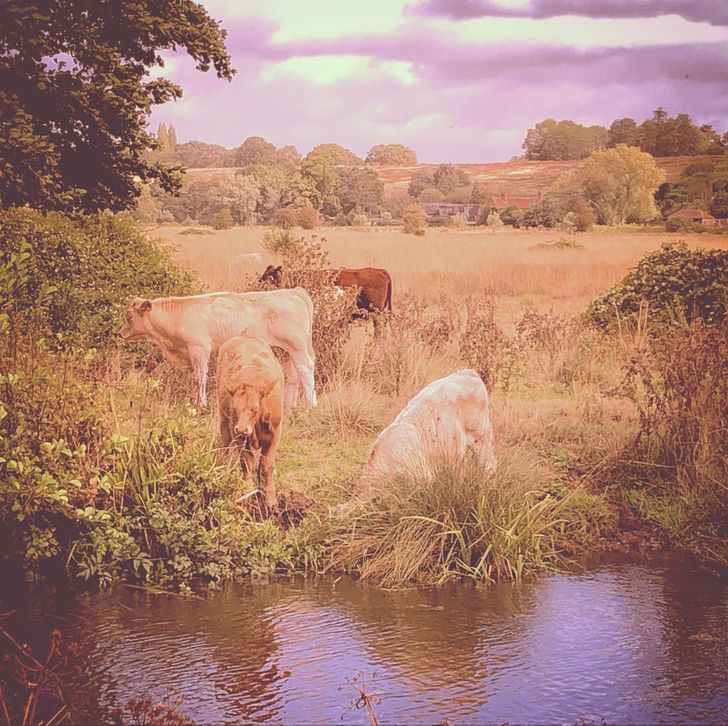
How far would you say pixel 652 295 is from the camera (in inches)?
583

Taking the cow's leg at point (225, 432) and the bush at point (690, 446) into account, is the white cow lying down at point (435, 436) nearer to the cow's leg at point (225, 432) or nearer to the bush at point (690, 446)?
the cow's leg at point (225, 432)

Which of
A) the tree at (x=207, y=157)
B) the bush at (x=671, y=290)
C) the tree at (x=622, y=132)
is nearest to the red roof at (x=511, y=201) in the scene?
the tree at (x=622, y=132)

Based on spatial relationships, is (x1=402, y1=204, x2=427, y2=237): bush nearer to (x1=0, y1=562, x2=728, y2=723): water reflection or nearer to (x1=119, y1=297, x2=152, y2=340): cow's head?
(x1=119, y1=297, x2=152, y2=340): cow's head

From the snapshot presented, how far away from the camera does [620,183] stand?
42.6 m

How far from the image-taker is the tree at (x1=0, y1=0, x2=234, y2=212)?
1034 centimetres

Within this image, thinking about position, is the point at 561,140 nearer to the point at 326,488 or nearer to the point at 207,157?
the point at 207,157

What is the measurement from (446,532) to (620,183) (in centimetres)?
3713

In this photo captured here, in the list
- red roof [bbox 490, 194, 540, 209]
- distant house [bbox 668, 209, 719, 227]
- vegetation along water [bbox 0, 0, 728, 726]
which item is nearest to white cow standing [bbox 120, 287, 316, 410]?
vegetation along water [bbox 0, 0, 728, 726]

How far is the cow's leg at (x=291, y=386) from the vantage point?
1134cm

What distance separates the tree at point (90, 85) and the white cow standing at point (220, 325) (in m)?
1.28

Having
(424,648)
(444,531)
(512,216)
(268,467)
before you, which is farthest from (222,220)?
(424,648)

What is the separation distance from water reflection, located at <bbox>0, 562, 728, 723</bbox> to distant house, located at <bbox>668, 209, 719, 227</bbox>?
81.1ft

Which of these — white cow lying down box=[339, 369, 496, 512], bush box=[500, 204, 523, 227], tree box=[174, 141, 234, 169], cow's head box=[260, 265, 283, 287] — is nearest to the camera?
white cow lying down box=[339, 369, 496, 512]

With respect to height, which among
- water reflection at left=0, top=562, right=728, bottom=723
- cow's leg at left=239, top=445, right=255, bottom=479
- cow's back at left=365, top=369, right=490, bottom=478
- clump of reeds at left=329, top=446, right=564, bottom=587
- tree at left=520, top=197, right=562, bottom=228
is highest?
tree at left=520, top=197, right=562, bottom=228
